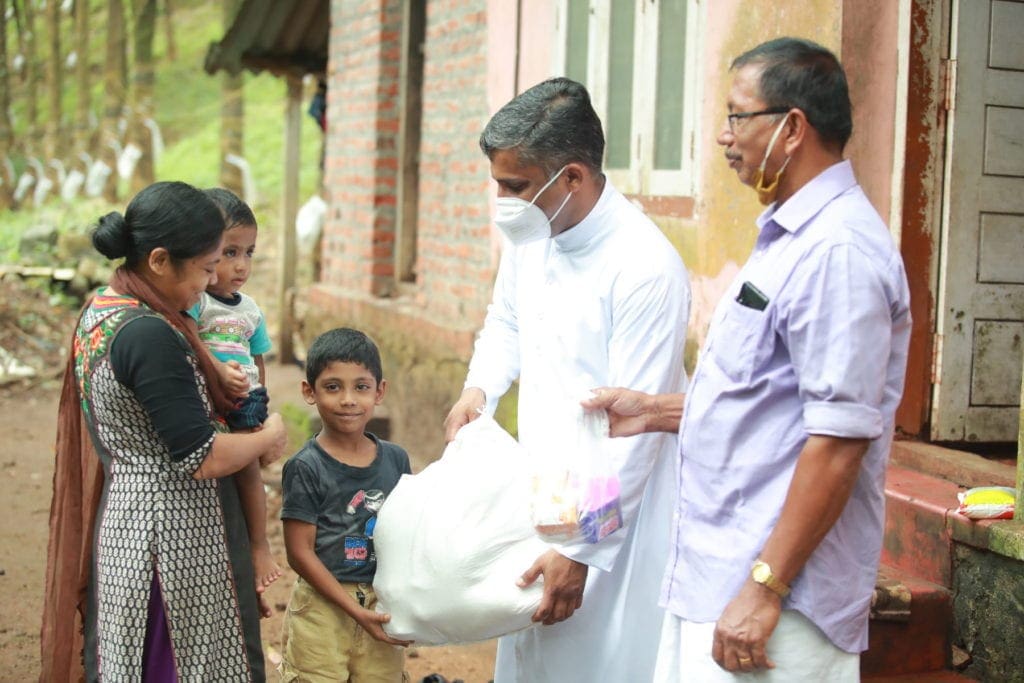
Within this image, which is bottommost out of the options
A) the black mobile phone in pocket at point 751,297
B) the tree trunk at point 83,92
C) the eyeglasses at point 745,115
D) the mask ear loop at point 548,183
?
the black mobile phone in pocket at point 751,297

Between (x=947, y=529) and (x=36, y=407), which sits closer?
(x=947, y=529)

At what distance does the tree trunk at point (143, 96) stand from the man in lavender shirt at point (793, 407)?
20686 mm

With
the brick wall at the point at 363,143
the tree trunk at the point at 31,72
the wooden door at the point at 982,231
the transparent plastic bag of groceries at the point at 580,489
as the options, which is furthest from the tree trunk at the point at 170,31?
the transparent plastic bag of groceries at the point at 580,489

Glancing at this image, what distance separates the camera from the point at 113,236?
2738 mm

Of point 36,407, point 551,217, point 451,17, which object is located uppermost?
point 451,17

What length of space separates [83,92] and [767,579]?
25868 mm

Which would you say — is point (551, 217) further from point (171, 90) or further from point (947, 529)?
point (171, 90)

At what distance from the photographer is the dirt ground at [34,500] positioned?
4930 millimetres

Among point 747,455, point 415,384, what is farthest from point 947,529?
point 415,384

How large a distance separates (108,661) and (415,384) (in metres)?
4.99

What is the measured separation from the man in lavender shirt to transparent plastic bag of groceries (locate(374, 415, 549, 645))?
601 millimetres

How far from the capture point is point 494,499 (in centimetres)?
282

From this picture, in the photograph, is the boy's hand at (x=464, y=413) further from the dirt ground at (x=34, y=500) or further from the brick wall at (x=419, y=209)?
the brick wall at (x=419, y=209)

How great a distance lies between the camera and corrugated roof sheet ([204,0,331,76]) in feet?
31.0
